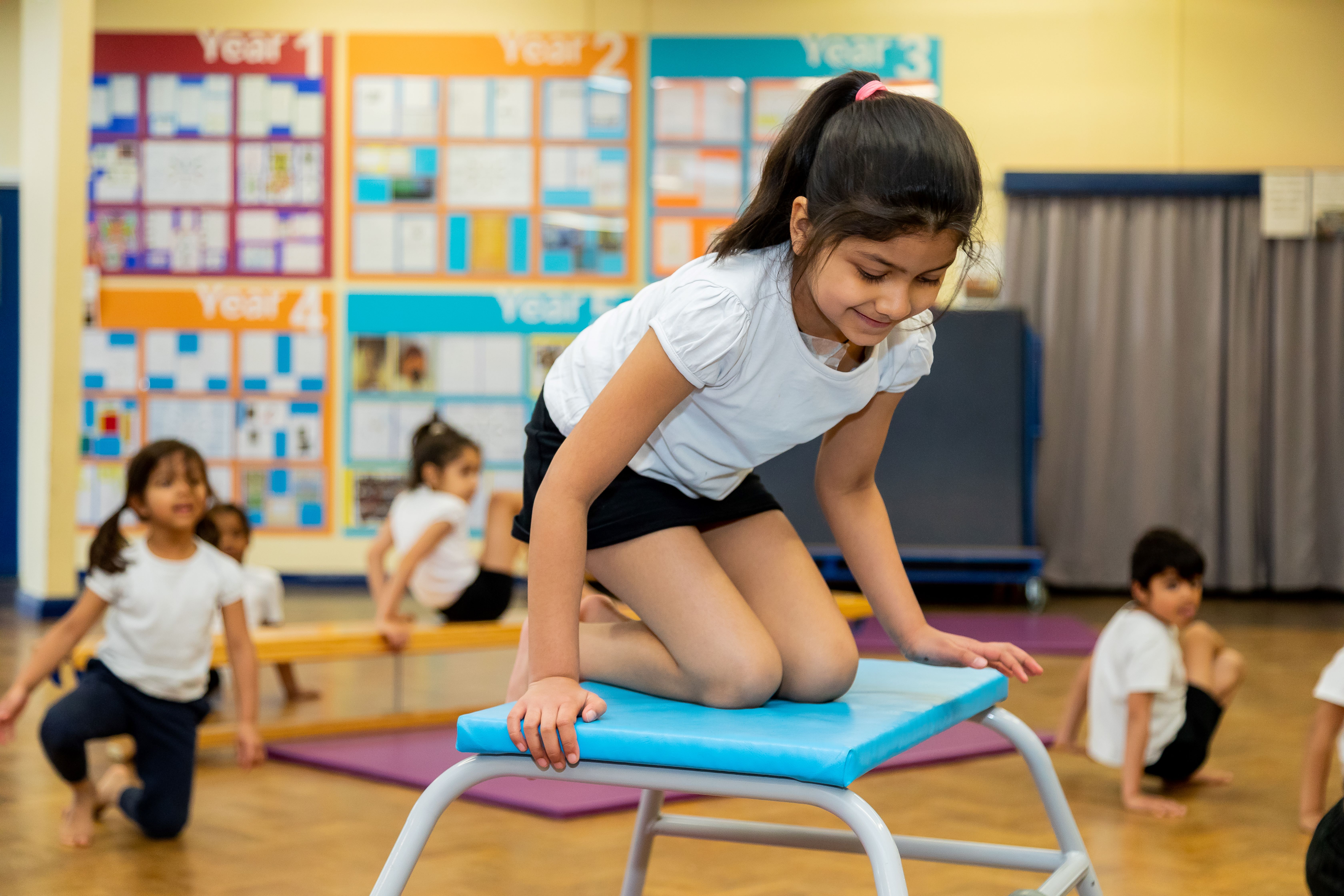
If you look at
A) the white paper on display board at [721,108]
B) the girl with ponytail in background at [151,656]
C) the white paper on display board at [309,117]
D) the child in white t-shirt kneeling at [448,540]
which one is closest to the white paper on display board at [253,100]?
the white paper on display board at [309,117]

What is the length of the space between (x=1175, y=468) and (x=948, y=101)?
2026 mm

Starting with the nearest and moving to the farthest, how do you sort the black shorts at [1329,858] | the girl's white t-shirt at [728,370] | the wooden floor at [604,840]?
the black shorts at [1329,858]
the girl's white t-shirt at [728,370]
the wooden floor at [604,840]

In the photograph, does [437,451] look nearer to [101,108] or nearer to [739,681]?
[739,681]

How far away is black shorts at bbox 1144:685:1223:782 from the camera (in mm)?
2562

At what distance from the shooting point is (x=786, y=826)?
1481 mm

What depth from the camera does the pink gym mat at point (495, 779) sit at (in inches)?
95.7

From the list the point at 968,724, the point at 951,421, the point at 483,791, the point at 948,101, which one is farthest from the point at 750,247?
the point at 948,101

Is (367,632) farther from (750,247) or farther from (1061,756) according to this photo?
(750,247)

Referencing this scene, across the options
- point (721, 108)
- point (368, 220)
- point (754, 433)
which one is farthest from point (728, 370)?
point (368, 220)

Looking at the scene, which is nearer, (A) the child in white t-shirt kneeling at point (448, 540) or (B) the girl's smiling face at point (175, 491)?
(B) the girl's smiling face at point (175, 491)

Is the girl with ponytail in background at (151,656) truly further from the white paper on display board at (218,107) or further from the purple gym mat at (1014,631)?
the white paper on display board at (218,107)

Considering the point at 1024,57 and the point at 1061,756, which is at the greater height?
the point at 1024,57

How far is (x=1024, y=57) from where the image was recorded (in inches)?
243

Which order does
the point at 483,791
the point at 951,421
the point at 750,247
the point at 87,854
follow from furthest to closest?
the point at 951,421 < the point at 483,791 < the point at 87,854 < the point at 750,247
